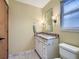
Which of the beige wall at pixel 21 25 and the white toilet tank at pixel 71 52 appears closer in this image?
the white toilet tank at pixel 71 52

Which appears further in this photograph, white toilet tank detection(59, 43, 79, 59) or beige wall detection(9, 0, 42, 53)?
beige wall detection(9, 0, 42, 53)

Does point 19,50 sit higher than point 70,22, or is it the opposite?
point 70,22

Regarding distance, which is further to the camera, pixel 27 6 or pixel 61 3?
pixel 27 6

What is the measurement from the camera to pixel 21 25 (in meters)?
5.05

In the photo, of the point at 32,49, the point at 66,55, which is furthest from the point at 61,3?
the point at 32,49

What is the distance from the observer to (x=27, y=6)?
5160 millimetres

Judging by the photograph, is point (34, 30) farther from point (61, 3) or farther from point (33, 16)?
point (61, 3)

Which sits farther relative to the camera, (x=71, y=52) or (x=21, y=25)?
(x=21, y=25)

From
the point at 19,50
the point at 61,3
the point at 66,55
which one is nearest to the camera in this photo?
the point at 66,55

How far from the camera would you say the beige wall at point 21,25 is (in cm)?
486

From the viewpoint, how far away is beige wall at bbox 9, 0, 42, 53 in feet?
15.9

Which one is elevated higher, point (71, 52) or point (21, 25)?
point (21, 25)

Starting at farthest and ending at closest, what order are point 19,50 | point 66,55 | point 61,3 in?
point 19,50, point 61,3, point 66,55

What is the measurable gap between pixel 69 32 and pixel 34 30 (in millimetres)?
2955
